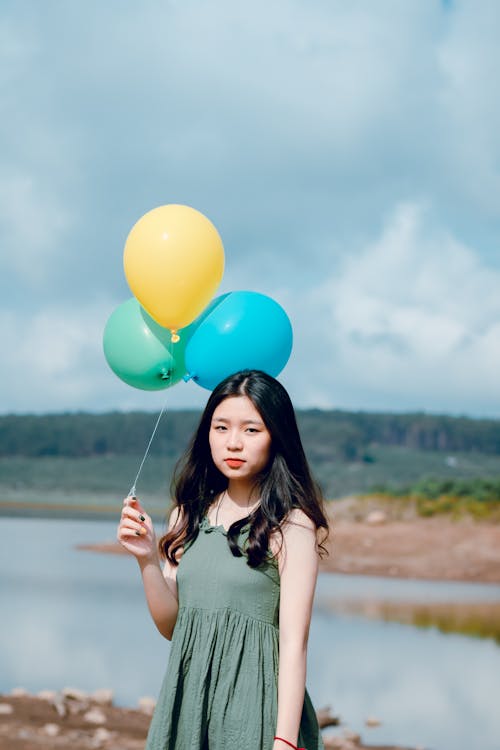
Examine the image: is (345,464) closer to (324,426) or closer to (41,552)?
(324,426)

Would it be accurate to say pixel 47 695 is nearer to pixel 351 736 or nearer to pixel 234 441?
pixel 351 736

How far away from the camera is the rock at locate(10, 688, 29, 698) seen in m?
7.12

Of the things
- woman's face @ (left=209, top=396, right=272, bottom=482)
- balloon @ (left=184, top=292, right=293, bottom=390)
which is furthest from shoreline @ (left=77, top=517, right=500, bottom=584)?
woman's face @ (left=209, top=396, right=272, bottom=482)

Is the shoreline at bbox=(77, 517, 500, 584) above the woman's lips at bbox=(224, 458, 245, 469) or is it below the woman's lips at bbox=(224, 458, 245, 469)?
above

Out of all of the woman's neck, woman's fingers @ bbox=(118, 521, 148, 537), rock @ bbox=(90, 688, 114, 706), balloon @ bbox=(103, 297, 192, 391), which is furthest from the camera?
rock @ bbox=(90, 688, 114, 706)

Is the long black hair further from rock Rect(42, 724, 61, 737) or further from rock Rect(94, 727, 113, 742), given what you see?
rock Rect(42, 724, 61, 737)

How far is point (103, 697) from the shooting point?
7.16 meters

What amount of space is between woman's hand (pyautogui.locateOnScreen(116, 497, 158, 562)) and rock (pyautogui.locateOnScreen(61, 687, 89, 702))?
4.93 meters

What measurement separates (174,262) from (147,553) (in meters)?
1.05

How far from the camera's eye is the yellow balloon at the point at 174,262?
329 centimetres

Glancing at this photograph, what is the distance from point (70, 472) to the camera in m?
46.2

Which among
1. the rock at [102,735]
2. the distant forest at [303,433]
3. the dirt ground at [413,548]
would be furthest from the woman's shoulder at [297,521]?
the distant forest at [303,433]

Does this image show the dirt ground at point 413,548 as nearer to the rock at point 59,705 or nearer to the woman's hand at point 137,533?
the rock at point 59,705

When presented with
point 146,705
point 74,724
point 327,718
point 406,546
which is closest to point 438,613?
point 327,718
